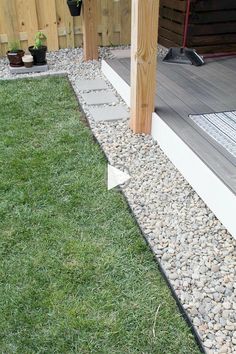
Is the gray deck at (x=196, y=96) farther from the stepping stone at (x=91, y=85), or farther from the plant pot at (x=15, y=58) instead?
the plant pot at (x=15, y=58)

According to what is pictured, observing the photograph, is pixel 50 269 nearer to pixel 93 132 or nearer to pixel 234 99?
pixel 93 132

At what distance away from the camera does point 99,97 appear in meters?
3.82

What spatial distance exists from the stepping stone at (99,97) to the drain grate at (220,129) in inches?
45.1

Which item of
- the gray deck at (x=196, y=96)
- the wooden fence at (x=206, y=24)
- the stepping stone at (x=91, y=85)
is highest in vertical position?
the wooden fence at (x=206, y=24)

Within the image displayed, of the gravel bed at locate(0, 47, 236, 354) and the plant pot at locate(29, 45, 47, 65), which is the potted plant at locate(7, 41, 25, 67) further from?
the gravel bed at locate(0, 47, 236, 354)

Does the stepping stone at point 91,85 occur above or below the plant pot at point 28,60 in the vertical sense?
below

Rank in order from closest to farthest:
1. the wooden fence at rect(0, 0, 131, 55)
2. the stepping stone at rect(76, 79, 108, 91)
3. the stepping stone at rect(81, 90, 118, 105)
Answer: the stepping stone at rect(81, 90, 118, 105) < the stepping stone at rect(76, 79, 108, 91) < the wooden fence at rect(0, 0, 131, 55)

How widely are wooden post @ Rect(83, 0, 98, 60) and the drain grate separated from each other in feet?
7.82

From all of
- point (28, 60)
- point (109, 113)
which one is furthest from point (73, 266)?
point (28, 60)

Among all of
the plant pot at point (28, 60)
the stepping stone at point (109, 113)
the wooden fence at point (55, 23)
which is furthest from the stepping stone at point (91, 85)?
the wooden fence at point (55, 23)

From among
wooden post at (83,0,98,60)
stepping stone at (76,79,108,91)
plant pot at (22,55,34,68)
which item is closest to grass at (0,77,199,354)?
stepping stone at (76,79,108,91)

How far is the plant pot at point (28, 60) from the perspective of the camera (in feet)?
14.7

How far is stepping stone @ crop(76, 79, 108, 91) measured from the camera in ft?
13.4

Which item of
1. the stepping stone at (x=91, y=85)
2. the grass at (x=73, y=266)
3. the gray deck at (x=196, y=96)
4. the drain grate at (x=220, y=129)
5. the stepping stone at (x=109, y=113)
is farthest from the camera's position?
the stepping stone at (x=91, y=85)
